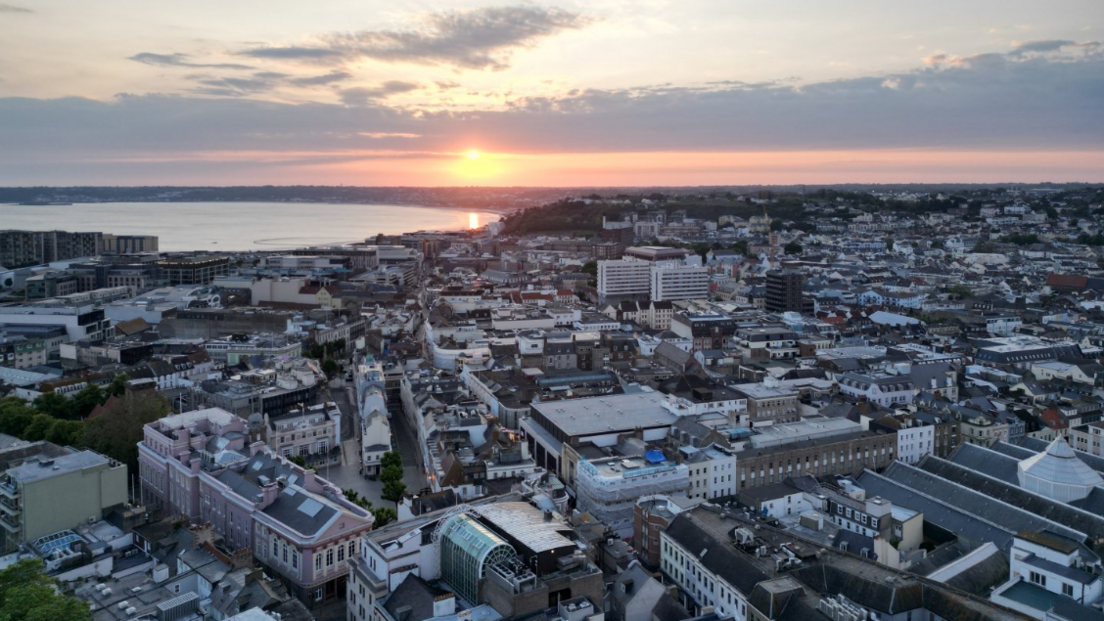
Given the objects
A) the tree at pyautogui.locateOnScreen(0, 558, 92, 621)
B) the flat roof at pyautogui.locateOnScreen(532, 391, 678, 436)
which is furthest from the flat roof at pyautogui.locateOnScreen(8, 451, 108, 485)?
the flat roof at pyautogui.locateOnScreen(532, 391, 678, 436)

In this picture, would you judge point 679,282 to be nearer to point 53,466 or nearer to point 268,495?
point 268,495

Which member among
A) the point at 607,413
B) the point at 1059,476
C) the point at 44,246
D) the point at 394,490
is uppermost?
the point at 44,246

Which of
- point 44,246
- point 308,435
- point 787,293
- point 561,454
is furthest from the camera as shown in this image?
point 44,246

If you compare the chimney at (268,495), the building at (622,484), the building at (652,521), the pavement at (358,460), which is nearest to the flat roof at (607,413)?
the building at (622,484)

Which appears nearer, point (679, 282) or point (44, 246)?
point (679, 282)

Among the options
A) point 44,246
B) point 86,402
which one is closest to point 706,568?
point 86,402

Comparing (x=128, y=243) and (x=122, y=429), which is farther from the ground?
(x=128, y=243)

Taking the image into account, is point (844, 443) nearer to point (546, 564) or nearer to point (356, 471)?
point (546, 564)

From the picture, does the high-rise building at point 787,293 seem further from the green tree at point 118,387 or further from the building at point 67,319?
the building at point 67,319
